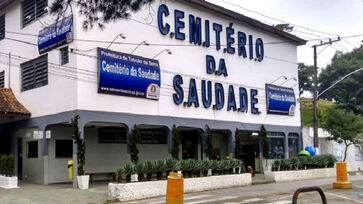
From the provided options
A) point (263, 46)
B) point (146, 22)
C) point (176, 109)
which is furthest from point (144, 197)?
point (263, 46)

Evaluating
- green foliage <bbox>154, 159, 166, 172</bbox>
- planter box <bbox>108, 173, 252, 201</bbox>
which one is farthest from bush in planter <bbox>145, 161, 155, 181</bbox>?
planter box <bbox>108, 173, 252, 201</bbox>

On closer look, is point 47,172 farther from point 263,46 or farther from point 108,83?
point 263,46

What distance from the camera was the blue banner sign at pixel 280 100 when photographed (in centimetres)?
3142

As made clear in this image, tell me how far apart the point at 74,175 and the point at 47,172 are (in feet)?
10.6

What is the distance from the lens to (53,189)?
20.1 metres

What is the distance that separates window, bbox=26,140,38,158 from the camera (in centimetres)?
2389

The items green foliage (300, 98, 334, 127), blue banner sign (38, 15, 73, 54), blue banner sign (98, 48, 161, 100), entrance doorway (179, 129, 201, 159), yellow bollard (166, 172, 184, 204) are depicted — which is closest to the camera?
yellow bollard (166, 172, 184, 204)

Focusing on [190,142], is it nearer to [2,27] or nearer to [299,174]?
[299,174]

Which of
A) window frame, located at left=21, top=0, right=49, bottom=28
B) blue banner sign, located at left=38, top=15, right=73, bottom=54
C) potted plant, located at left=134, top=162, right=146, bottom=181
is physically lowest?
potted plant, located at left=134, top=162, right=146, bottom=181

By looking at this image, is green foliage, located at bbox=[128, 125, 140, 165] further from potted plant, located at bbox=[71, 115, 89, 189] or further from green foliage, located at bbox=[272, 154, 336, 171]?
green foliage, located at bbox=[272, 154, 336, 171]

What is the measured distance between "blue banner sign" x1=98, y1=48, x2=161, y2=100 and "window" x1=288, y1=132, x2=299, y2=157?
13978 millimetres

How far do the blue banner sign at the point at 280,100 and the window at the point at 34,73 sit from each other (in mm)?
15148

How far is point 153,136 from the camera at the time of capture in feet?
94.6

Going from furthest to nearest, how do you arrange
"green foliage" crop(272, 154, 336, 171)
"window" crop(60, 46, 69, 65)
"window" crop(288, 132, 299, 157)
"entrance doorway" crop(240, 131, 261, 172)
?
"entrance doorway" crop(240, 131, 261, 172) < "window" crop(288, 132, 299, 157) < "green foliage" crop(272, 154, 336, 171) < "window" crop(60, 46, 69, 65)
